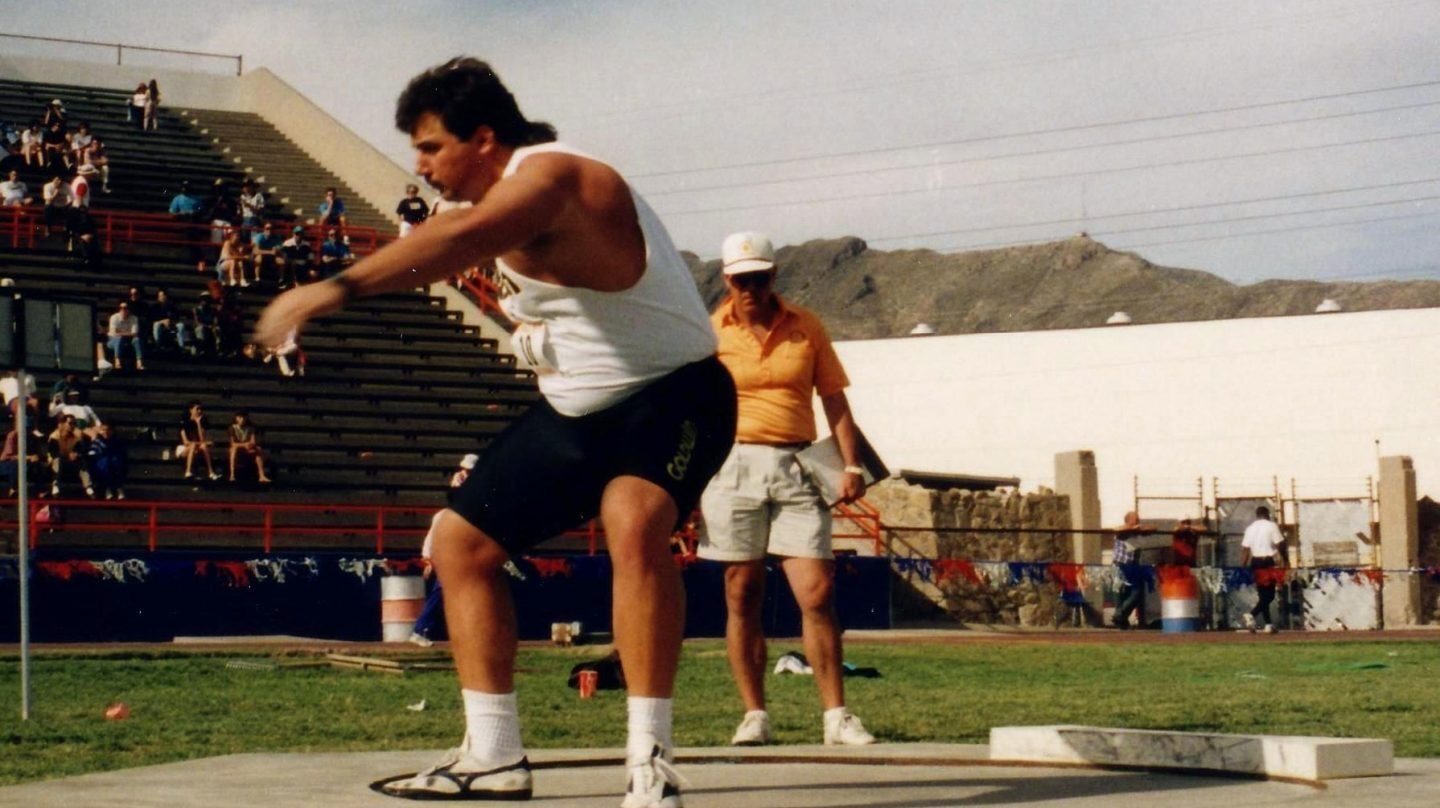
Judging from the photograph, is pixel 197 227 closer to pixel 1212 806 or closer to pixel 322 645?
pixel 322 645

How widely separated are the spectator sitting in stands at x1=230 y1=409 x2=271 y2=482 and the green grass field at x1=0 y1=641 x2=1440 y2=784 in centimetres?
872

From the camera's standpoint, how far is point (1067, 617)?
1256 inches

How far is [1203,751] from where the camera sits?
6027 mm

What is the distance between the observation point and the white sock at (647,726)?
505 centimetres

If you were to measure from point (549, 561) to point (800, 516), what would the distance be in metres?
15.8

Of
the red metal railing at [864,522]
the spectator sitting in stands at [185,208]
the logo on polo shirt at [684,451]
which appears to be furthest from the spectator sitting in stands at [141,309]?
the logo on polo shirt at [684,451]

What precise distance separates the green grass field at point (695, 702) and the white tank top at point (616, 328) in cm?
249

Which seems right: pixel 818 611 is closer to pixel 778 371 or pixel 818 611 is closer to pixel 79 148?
pixel 778 371

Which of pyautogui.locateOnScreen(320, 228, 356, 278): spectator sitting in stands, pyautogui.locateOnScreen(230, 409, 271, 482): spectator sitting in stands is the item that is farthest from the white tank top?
pyautogui.locateOnScreen(320, 228, 356, 278): spectator sitting in stands

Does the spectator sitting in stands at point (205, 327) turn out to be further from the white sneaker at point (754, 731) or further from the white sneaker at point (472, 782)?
the white sneaker at point (472, 782)

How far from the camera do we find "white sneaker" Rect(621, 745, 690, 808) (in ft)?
16.4

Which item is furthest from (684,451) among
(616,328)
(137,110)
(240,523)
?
(137,110)

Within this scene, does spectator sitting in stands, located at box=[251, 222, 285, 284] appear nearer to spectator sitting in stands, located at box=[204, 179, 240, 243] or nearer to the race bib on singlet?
spectator sitting in stands, located at box=[204, 179, 240, 243]

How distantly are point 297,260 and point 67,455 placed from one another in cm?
820
